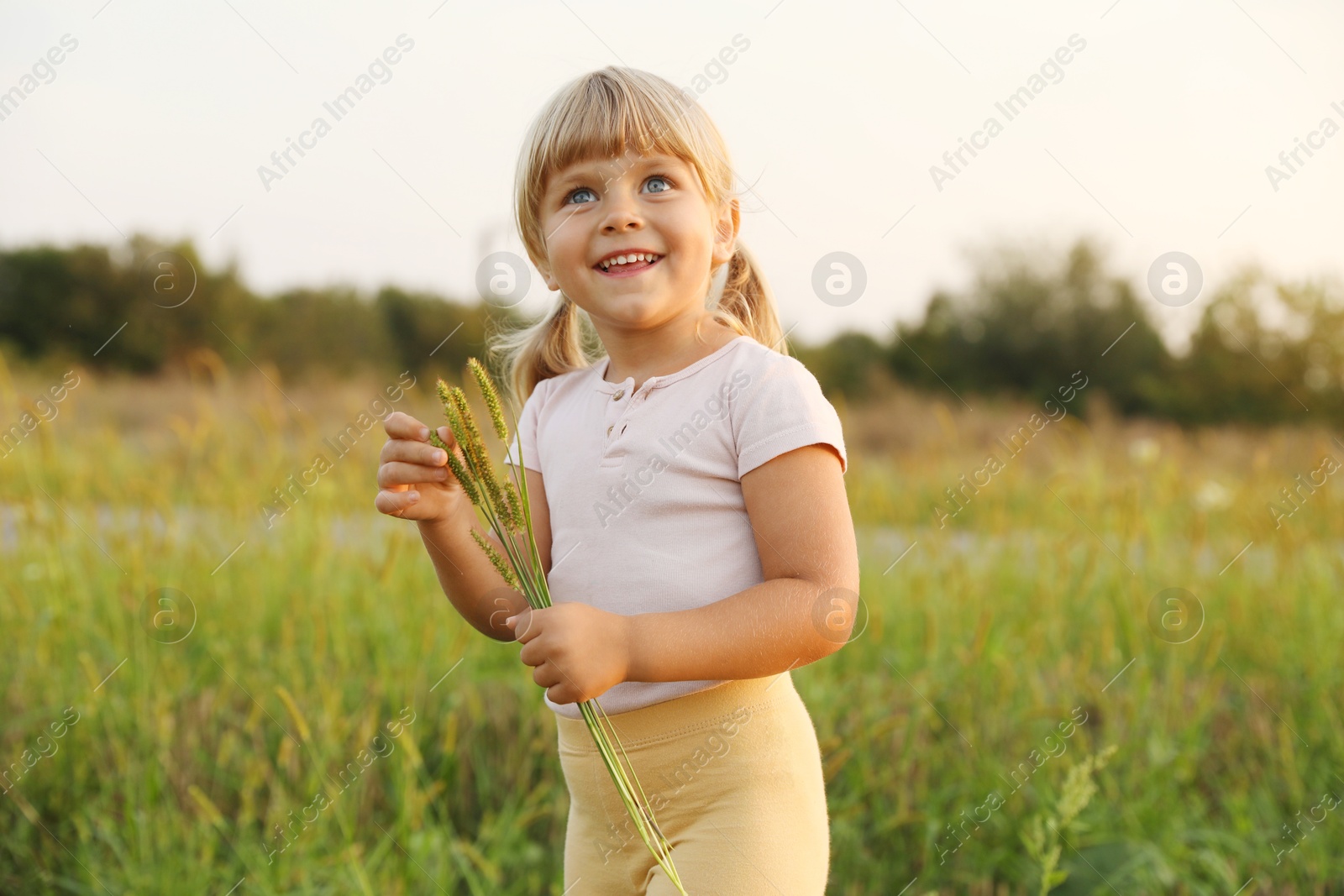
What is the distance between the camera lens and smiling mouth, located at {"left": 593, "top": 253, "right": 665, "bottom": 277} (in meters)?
1.34

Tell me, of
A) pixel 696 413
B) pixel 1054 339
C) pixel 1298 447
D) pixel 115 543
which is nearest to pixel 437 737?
pixel 115 543

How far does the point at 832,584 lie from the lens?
1.21 m

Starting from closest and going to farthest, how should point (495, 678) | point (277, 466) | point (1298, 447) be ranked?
point (495, 678), point (277, 466), point (1298, 447)

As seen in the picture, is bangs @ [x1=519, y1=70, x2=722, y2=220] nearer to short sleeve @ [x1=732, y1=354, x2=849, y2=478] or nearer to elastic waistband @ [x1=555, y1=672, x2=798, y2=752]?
short sleeve @ [x1=732, y1=354, x2=849, y2=478]

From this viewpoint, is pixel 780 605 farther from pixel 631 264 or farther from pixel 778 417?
pixel 631 264

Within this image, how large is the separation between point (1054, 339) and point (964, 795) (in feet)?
61.2

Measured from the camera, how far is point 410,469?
51.1 inches

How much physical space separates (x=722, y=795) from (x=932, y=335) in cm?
1948

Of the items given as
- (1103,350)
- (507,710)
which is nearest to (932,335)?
(1103,350)

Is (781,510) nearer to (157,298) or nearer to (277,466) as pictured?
(277,466)

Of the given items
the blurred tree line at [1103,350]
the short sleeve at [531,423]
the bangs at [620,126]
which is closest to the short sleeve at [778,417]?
the bangs at [620,126]

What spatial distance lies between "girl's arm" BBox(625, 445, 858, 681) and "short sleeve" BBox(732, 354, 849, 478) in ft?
0.06

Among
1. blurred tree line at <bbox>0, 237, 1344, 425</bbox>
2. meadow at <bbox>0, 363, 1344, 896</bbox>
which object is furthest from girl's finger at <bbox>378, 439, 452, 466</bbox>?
blurred tree line at <bbox>0, 237, 1344, 425</bbox>

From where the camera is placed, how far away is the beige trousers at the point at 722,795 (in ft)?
4.21
